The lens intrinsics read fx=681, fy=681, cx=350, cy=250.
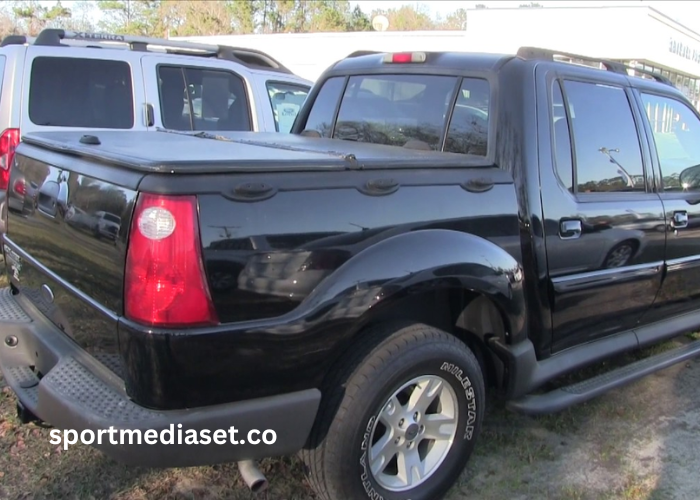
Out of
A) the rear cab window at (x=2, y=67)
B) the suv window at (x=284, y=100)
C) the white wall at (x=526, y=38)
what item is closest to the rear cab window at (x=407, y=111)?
the rear cab window at (x=2, y=67)

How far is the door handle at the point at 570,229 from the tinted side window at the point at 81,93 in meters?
4.34

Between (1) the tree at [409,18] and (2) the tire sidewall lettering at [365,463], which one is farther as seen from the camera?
(1) the tree at [409,18]

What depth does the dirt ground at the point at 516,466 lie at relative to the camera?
115 inches

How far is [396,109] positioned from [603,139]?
1100 millimetres

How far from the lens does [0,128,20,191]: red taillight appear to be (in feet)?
17.1

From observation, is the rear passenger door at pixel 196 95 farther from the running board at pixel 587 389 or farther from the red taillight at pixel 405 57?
the running board at pixel 587 389

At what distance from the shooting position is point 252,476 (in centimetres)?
244

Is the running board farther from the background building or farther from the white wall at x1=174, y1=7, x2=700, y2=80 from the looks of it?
the background building

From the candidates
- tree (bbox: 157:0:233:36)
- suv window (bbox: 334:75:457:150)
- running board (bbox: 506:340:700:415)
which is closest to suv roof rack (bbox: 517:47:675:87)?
suv window (bbox: 334:75:457:150)

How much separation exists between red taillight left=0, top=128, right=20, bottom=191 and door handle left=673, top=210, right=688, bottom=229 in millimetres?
4640

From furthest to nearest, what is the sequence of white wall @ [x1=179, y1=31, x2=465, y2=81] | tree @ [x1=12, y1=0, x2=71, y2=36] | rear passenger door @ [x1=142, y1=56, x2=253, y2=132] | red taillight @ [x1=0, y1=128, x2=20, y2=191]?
1. tree @ [x1=12, y1=0, x2=71, y2=36]
2. white wall @ [x1=179, y1=31, x2=465, y2=81]
3. rear passenger door @ [x1=142, y1=56, x2=253, y2=132]
4. red taillight @ [x1=0, y1=128, x2=20, y2=191]

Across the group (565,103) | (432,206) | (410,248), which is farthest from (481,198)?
(565,103)

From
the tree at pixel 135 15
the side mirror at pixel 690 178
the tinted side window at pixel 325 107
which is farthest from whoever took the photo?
the tree at pixel 135 15

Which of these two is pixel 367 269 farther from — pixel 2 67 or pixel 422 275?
pixel 2 67
